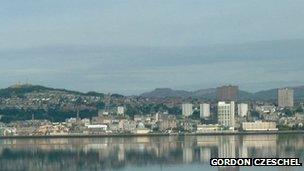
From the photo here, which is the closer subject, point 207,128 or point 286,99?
point 207,128

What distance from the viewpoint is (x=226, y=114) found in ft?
217

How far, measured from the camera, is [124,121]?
6406cm

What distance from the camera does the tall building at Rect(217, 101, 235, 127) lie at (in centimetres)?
6456

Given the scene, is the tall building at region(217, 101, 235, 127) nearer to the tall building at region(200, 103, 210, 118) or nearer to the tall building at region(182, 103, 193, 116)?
the tall building at region(200, 103, 210, 118)

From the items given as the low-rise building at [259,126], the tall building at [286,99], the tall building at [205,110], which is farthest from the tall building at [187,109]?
the low-rise building at [259,126]

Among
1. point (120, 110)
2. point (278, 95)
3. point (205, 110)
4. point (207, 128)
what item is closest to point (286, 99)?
point (278, 95)

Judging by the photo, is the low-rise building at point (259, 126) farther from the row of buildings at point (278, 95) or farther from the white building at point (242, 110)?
the row of buildings at point (278, 95)

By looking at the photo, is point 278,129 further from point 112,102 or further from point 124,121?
point 112,102

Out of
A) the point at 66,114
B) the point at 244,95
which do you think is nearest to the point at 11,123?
the point at 66,114

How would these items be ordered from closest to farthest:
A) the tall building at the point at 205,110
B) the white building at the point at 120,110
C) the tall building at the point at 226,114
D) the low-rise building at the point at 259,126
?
the low-rise building at the point at 259,126 → the tall building at the point at 226,114 → the tall building at the point at 205,110 → the white building at the point at 120,110

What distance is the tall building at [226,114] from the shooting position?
64562mm

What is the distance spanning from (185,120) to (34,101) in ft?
51.7

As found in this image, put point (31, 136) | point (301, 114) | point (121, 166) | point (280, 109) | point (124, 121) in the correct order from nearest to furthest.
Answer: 1. point (121, 166)
2. point (31, 136)
3. point (124, 121)
4. point (301, 114)
5. point (280, 109)

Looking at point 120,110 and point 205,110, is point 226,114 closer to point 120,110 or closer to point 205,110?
point 205,110
